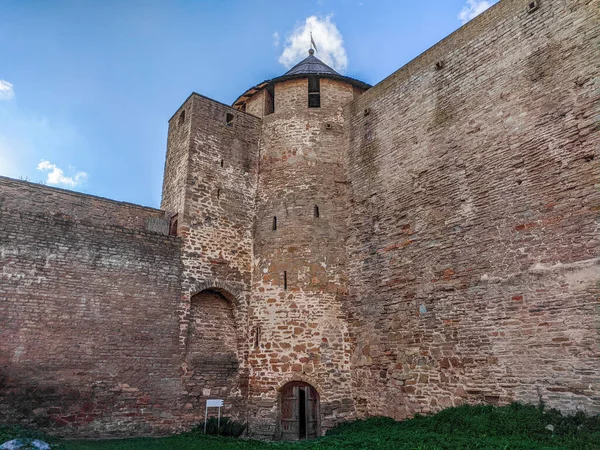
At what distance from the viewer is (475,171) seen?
371 inches

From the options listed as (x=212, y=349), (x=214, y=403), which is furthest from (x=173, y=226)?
(x=214, y=403)

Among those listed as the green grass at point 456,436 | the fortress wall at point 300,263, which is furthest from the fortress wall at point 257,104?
the green grass at point 456,436

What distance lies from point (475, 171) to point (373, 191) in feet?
9.60

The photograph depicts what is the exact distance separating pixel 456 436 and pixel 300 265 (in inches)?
219

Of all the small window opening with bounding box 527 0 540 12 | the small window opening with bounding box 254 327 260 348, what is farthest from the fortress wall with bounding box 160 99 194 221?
the small window opening with bounding box 527 0 540 12

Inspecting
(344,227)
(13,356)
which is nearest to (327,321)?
(344,227)

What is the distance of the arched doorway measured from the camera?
1059cm

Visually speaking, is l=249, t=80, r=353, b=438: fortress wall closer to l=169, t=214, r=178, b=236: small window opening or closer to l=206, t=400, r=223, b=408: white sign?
l=206, t=400, r=223, b=408: white sign

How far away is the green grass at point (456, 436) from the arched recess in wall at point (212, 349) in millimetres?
1227

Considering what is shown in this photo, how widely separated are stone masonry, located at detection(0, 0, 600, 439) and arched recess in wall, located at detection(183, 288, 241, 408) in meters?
0.05

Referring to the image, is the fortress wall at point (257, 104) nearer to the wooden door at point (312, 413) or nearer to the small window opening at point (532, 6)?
the small window opening at point (532, 6)

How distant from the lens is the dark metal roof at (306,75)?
14.1 metres

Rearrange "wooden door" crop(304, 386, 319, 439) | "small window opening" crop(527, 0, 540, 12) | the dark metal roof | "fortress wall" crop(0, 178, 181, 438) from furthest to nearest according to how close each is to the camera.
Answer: the dark metal roof, "wooden door" crop(304, 386, 319, 439), "small window opening" crop(527, 0, 540, 12), "fortress wall" crop(0, 178, 181, 438)

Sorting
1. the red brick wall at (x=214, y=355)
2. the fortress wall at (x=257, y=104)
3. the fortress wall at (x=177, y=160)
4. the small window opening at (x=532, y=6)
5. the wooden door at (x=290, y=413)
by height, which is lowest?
the wooden door at (x=290, y=413)
